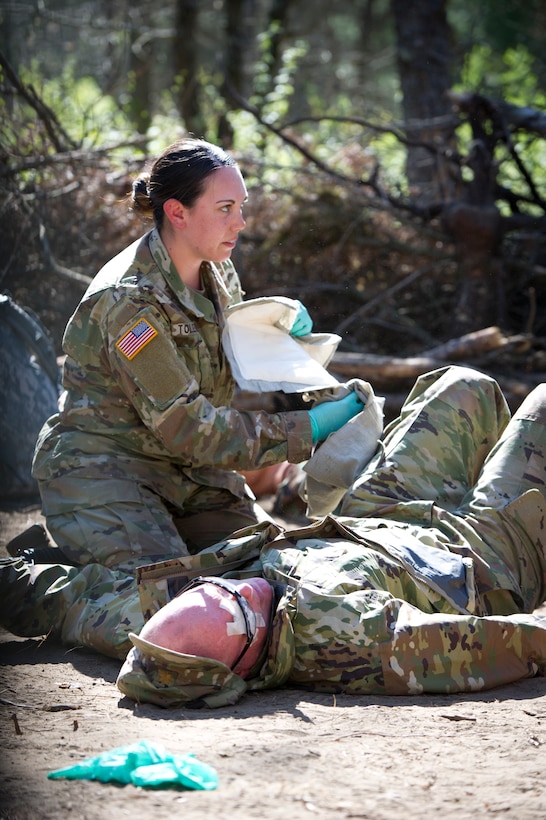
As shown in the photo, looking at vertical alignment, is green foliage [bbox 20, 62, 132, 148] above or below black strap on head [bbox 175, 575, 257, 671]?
above

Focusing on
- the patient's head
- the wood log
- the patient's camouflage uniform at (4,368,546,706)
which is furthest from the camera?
the wood log

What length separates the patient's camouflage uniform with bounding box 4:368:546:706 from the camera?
255 centimetres

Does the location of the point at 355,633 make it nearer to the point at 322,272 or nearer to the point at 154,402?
the point at 154,402

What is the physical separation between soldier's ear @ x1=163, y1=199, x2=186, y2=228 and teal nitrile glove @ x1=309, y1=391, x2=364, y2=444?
83 cm

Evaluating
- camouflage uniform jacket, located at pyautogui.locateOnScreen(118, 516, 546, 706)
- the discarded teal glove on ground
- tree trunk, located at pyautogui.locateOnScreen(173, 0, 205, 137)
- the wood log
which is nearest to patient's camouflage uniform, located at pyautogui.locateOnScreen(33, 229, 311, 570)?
camouflage uniform jacket, located at pyautogui.locateOnScreen(118, 516, 546, 706)

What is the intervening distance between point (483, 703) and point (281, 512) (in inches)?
93.6

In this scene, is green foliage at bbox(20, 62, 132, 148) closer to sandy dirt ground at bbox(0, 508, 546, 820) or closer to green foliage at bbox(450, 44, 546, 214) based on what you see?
green foliage at bbox(450, 44, 546, 214)

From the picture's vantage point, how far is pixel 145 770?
1932 millimetres

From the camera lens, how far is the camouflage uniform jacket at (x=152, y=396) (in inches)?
129

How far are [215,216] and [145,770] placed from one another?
2061 millimetres

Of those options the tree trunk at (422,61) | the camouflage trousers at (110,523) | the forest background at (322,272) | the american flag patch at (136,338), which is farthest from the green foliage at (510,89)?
the camouflage trousers at (110,523)

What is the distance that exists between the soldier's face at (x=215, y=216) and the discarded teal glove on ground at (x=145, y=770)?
1.95m

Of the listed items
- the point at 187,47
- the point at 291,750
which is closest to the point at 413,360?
the point at 291,750

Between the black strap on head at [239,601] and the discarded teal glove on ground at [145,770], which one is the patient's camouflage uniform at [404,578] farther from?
the discarded teal glove on ground at [145,770]
